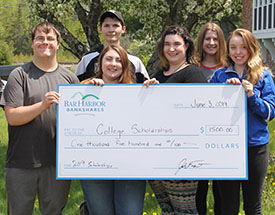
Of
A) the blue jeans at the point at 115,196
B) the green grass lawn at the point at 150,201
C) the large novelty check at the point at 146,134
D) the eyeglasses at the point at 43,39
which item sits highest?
the eyeglasses at the point at 43,39

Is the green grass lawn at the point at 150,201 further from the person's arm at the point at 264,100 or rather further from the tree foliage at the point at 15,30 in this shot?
the tree foliage at the point at 15,30

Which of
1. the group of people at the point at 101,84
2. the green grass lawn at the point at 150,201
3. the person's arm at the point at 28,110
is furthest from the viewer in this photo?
the green grass lawn at the point at 150,201

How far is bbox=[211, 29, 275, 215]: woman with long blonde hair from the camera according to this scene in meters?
3.14

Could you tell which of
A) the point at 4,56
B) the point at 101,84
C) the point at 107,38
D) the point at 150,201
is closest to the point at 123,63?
the point at 101,84

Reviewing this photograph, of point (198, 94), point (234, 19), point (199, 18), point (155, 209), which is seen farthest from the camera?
point (234, 19)

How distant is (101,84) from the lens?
3180 millimetres

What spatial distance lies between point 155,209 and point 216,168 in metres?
1.66

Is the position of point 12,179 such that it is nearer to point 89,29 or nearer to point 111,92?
point 111,92

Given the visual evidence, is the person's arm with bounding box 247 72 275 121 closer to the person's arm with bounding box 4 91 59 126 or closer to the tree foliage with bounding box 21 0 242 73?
Result: the person's arm with bounding box 4 91 59 126

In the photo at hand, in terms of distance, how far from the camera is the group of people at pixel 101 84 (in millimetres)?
3123

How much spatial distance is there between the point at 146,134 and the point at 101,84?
572 mm

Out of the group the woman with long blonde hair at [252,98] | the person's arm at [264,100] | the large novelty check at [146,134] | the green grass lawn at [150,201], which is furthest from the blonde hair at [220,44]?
the green grass lawn at [150,201]

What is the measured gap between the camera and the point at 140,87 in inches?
126

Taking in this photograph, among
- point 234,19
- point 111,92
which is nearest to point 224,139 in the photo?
point 111,92
